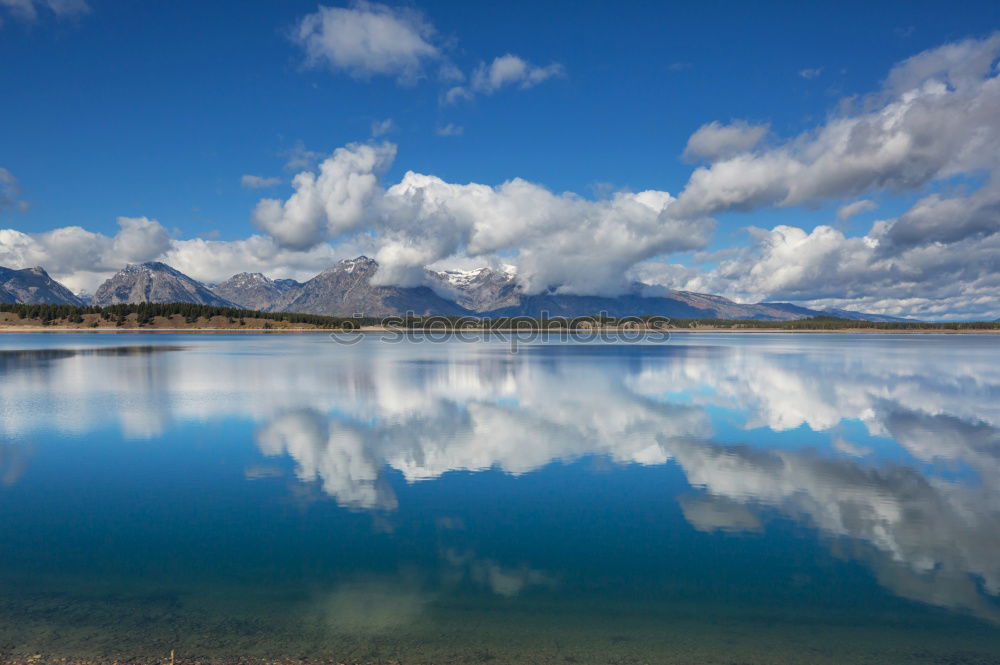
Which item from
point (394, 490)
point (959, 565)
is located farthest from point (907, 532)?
point (394, 490)

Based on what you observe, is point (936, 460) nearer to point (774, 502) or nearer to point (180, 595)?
point (774, 502)

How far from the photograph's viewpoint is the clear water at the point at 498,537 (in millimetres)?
11352

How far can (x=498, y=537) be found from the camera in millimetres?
16906

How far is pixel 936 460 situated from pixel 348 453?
27505mm

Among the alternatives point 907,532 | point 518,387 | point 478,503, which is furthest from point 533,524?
point 518,387

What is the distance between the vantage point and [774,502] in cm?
2045

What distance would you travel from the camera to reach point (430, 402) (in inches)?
1806

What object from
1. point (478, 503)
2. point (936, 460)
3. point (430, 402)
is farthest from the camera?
point (430, 402)

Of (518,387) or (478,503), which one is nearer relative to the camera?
(478,503)

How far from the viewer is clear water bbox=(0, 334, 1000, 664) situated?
11.4m

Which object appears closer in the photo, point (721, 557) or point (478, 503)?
point (721, 557)

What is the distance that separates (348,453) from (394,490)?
6.85m

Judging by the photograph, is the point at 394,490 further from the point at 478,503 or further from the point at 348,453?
the point at 348,453

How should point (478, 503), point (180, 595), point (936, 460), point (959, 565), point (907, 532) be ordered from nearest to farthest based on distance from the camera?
point (180, 595) < point (959, 565) < point (907, 532) < point (478, 503) < point (936, 460)
